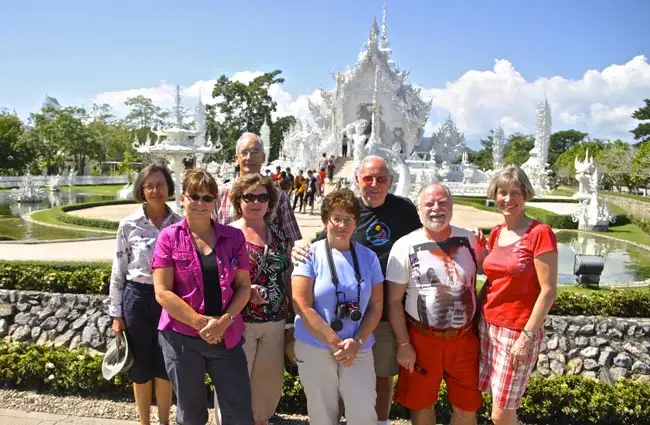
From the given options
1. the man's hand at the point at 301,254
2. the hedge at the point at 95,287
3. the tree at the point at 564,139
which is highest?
the tree at the point at 564,139

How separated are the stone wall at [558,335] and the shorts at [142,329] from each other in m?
2.57

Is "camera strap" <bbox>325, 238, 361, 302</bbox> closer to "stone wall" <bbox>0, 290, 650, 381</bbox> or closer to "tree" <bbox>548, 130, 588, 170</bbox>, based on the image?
"stone wall" <bbox>0, 290, 650, 381</bbox>

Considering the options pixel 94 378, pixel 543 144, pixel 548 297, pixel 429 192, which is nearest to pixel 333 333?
pixel 429 192

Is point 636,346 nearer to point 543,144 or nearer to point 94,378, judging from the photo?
point 94,378

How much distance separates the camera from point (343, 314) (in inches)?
129

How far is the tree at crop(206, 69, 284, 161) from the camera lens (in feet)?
178

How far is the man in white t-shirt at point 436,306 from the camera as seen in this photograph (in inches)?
133

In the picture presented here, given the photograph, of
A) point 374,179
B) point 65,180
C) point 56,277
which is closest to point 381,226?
point 374,179

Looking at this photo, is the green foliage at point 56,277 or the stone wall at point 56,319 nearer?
the stone wall at point 56,319

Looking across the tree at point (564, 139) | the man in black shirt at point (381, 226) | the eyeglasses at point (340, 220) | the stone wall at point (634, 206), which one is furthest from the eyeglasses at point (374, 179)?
the tree at point (564, 139)

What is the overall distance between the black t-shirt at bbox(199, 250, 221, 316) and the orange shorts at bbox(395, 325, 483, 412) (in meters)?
1.33

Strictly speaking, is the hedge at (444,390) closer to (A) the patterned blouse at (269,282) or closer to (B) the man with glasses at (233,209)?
(A) the patterned blouse at (269,282)

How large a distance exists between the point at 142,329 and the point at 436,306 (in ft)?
7.13

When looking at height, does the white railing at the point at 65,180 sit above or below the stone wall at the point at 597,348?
above
